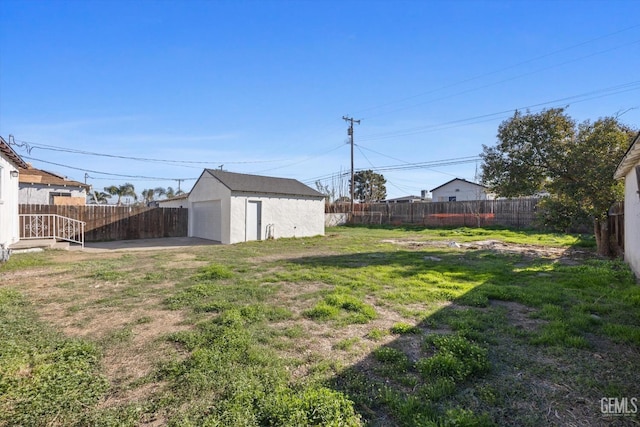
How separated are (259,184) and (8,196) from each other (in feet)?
31.4

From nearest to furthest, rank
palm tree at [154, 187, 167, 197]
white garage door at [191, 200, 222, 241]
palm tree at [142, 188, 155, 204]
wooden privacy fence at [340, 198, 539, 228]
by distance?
1. white garage door at [191, 200, 222, 241]
2. wooden privacy fence at [340, 198, 539, 228]
3. palm tree at [142, 188, 155, 204]
4. palm tree at [154, 187, 167, 197]

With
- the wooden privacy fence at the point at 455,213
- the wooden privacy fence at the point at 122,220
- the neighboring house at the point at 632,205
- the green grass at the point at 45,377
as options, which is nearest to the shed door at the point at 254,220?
the wooden privacy fence at the point at 122,220

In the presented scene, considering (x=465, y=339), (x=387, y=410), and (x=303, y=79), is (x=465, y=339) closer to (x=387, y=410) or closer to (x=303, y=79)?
(x=387, y=410)

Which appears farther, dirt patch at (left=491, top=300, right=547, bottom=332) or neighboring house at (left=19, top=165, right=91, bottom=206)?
neighboring house at (left=19, top=165, right=91, bottom=206)

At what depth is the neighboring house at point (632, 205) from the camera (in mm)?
5766

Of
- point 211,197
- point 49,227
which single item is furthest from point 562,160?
point 49,227

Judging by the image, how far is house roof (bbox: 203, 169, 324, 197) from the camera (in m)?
15.2

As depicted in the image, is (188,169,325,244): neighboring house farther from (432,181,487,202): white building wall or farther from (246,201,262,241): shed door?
(432,181,487,202): white building wall

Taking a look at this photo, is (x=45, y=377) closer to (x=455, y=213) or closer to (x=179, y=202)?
(x=179, y=202)

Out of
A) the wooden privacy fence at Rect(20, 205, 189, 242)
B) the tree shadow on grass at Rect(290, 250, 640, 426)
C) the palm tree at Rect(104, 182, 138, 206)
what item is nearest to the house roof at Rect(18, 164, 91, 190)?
the wooden privacy fence at Rect(20, 205, 189, 242)

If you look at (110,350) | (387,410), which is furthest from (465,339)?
(110,350)

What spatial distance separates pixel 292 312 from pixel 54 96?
16.6 meters

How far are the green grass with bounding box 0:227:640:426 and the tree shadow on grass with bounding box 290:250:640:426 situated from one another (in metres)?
0.02

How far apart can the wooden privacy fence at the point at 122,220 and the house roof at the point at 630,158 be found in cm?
1805
